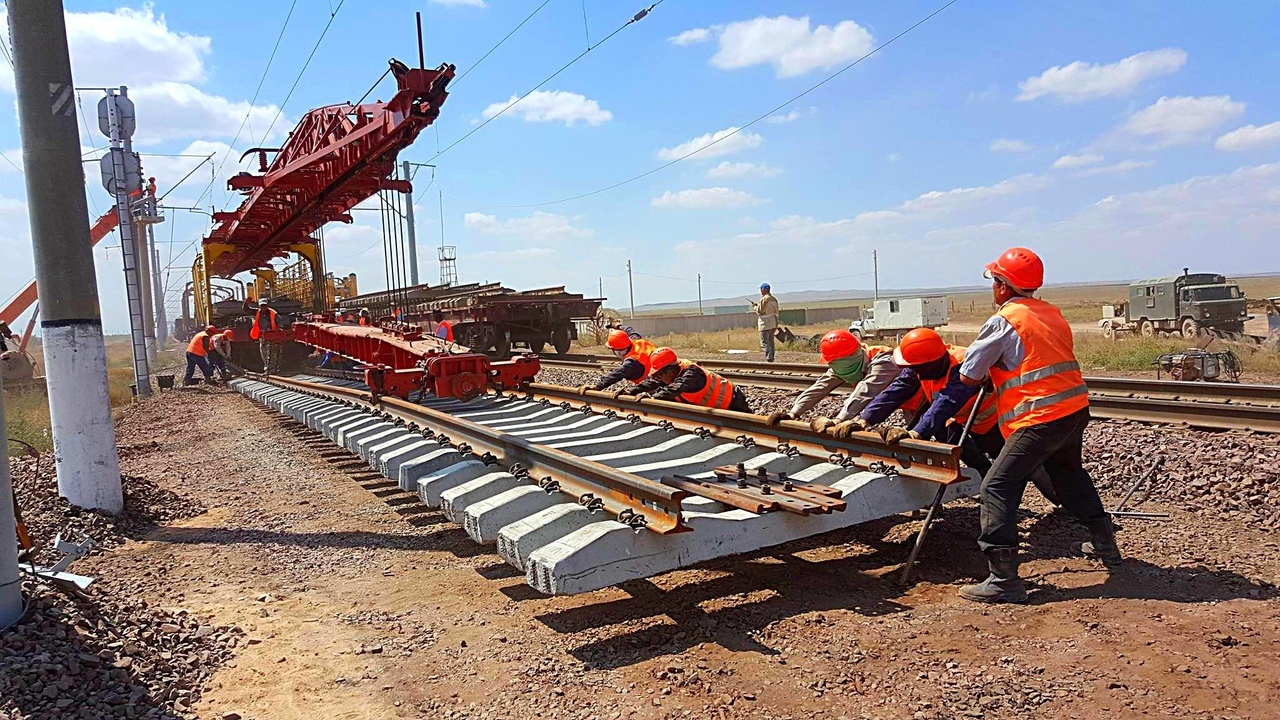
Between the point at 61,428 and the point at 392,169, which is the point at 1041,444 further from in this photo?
the point at 392,169

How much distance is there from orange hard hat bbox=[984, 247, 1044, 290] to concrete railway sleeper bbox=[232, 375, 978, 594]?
3.17 feet

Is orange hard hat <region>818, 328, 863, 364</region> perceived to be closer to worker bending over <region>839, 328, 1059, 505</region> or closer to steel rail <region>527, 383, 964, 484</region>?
steel rail <region>527, 383, 964, 484</region>

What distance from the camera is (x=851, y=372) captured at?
20.3ft

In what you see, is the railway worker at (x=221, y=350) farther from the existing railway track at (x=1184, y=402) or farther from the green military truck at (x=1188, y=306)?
the green military truck at (x=1188, y=306)

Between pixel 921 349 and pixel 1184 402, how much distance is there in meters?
4.48

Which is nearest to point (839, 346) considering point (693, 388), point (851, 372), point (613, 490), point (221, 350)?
point (851, 372)

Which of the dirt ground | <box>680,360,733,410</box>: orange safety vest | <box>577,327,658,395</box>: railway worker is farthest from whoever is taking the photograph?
<box>577,327,658,395</box>: railway worker

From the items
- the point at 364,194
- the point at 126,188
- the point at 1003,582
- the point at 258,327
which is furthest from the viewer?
Answer: the point at 126,188

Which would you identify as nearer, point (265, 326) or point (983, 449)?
point (983, 449)

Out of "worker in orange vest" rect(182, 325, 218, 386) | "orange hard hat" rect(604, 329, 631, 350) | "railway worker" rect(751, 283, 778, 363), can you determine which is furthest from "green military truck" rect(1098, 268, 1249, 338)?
"worker in orange vest" rect(182, 325, 218, 386)

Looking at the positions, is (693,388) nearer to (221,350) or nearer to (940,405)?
(940,405)

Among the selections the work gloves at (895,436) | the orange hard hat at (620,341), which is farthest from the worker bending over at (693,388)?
the work gloves at (895,436)

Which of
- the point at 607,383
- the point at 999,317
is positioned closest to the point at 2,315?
the point at 607,383

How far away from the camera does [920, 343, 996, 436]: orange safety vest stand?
15.0 ft
